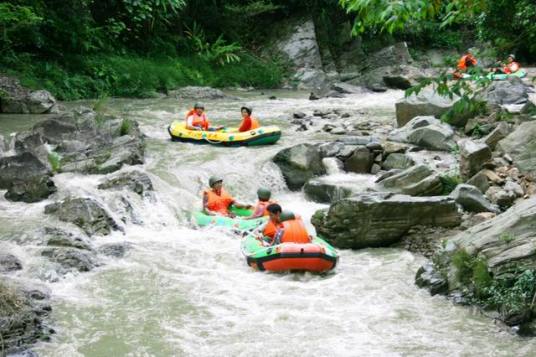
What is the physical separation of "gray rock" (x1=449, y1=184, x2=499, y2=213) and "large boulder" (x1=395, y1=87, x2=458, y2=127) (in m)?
5.76

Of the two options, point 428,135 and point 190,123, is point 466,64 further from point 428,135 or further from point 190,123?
point 190,123

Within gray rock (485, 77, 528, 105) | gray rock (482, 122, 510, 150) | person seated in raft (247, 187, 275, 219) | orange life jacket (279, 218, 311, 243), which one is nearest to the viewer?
orange life jacket (279, 218, 311, 243)

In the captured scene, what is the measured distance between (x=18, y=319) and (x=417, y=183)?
21.5ft

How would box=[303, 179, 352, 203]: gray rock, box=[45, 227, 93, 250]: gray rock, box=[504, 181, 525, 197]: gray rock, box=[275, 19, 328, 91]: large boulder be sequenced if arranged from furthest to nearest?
box=[275, 19, 328, 91]: large boulder → box=[303, 179, 352, 203]: gray rock → box=[504, 181, 525, 197]: gray rock → box=[45, 227, 93, 250]: gray rock

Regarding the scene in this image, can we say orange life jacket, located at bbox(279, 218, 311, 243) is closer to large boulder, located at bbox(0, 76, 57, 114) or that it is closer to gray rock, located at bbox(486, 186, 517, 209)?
gray rock, located at bbox(486, 186, 517, 209)

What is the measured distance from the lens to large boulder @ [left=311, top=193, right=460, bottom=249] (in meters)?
9.27

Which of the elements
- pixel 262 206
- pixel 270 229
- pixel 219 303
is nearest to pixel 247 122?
pixel 262 206

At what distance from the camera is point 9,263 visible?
791cm

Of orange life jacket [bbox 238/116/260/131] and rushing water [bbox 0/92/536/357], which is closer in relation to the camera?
rushing water [bbox 0/92/536/357]

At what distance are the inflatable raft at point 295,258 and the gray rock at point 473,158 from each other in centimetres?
346

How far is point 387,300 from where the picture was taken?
24.3 feet

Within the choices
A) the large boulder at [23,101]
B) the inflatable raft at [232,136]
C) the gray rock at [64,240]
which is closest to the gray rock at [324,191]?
the inflatable raft at [232,136]

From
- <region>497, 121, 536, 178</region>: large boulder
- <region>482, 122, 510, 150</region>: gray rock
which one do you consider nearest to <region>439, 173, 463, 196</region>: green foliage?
<region>497, 121, 536, 178</region>: large boulder

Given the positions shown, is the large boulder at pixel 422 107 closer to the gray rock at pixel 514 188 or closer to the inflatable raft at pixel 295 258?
the gray rock at pixel 514 188
